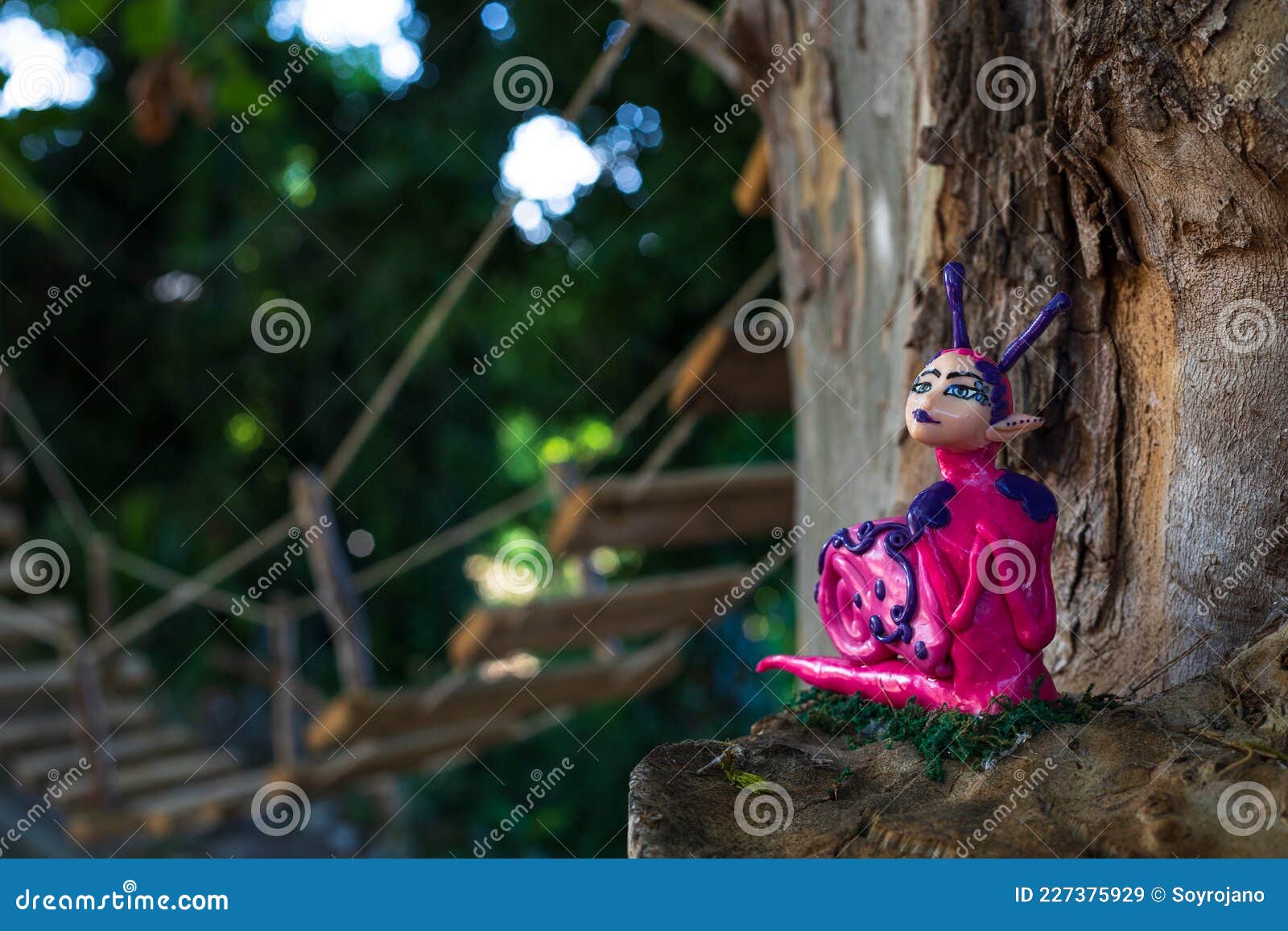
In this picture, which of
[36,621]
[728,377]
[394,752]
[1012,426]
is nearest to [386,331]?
[36,621]

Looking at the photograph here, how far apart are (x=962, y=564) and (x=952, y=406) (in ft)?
0.51

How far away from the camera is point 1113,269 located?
4.38 ft

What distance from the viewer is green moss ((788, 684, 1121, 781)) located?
110 cm

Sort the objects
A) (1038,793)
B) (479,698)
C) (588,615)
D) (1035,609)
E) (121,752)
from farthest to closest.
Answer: (121,752)
(479,698)
(588,615)
(1035,609)
(1038,793)

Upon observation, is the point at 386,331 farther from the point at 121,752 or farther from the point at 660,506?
the point at 660,506

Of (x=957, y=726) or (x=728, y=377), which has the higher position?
(x=728, y=377)

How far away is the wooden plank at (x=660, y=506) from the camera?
2.69 meters

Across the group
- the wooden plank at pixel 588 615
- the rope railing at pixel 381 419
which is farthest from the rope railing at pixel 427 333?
the wooden plank at pixel 588 615

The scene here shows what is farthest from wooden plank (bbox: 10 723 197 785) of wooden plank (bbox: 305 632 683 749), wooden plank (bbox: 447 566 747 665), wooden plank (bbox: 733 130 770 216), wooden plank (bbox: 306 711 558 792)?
wooden plank (bbox: 733 130 770 216)

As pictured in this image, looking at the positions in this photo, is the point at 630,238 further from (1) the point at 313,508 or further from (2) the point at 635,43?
(1) the point at 313,508

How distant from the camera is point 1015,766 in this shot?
3.51 ft

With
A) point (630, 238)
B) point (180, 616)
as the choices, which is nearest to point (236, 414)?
point (180, 616)

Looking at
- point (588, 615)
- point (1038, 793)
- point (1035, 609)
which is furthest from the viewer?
point (588, 615)

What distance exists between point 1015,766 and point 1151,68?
670mm
